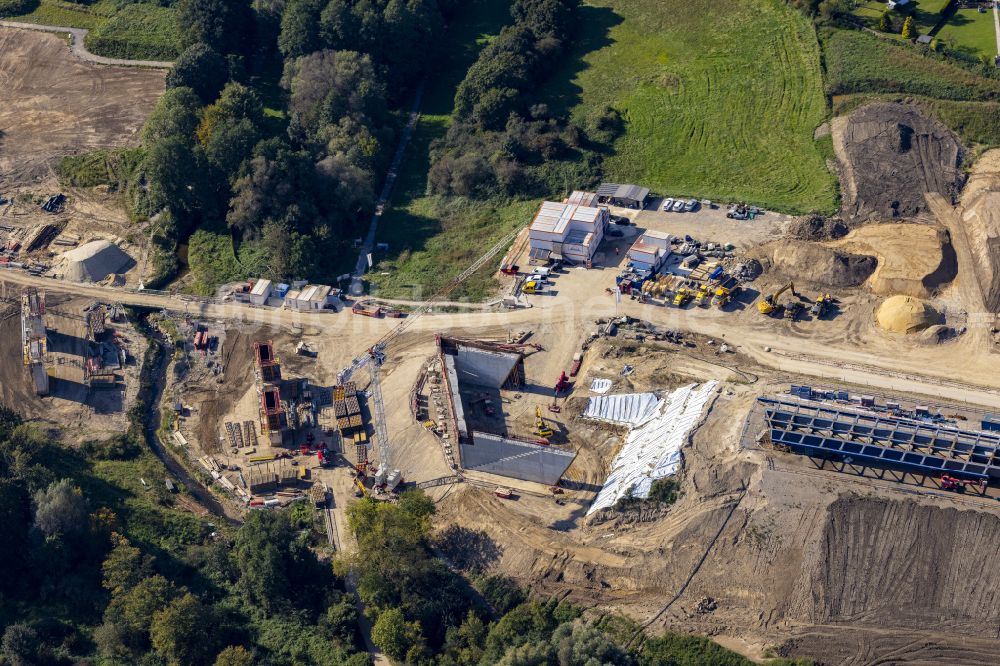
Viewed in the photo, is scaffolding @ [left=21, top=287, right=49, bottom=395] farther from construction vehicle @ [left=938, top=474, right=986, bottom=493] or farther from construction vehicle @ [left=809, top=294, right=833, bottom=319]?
construction vehicle @ [left=938, top=474, right=986, bottom=493]

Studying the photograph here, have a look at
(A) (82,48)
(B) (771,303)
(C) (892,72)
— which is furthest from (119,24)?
(C) (892,72)

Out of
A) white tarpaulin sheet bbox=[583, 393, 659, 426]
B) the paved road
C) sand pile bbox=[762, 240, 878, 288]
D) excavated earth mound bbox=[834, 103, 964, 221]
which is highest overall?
Result: the paved road

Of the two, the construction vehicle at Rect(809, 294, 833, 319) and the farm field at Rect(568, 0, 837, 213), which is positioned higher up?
the farm field at Rect(568, 0, 837, 213)

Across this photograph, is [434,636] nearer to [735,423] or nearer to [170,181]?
[735,423]

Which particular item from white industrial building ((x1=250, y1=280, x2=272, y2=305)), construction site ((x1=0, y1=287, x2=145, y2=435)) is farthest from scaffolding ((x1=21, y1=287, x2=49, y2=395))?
white industrial building ((x1=250, y1=280, x2=272, y2=305))

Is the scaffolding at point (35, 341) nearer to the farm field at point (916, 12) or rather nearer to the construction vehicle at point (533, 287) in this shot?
the construction vehicle at point (533, 287)

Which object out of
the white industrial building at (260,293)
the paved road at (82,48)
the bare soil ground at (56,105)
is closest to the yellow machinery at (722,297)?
the white industrial building at (260,293)

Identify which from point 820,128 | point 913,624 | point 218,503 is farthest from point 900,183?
point 218,503
